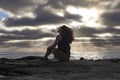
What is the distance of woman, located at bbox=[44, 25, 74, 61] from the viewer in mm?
21656

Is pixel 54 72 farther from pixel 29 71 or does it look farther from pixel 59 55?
pixel 59 55

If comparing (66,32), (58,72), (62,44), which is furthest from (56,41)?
(58,72)

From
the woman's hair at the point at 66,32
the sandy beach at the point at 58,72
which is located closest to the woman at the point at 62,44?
the woman's hair at the point at 66,32

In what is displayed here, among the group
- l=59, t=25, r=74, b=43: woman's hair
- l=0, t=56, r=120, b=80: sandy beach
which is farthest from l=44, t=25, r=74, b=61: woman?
l=0, t=56, r=120, b=80: sandy beach

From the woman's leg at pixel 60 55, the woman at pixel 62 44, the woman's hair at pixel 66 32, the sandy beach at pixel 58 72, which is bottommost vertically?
the sandy beach at pixel 58 72

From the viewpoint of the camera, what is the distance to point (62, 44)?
72.0 feet

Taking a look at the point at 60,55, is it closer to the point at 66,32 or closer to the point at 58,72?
the point at 66,32

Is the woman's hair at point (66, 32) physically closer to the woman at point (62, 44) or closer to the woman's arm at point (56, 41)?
the woman at point (62, 44)

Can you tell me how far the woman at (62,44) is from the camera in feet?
71.1

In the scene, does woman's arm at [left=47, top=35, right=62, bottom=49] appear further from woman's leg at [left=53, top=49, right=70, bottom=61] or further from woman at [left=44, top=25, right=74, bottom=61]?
woman's leg at [left=53, top=49, right=70, bottom=61]

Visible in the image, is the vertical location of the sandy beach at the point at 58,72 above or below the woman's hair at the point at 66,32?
below

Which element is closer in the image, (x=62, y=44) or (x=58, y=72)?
(x=58, y=72)

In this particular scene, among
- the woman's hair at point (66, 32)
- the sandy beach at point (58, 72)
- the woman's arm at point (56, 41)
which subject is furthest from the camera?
the woman's hair at point (66, 32)

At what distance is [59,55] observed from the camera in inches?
863
